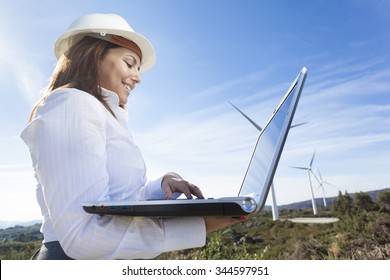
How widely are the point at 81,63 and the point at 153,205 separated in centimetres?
80

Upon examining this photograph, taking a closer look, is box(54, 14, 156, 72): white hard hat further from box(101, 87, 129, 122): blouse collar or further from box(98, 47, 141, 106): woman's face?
box(101, 87, 129, 122): blouse collar

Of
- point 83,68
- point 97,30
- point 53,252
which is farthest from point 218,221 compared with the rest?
point 97,30

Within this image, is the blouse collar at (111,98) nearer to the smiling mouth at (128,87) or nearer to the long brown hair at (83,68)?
the long brown hair at (83,68)

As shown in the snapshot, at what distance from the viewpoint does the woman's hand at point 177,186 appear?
1.39 metres

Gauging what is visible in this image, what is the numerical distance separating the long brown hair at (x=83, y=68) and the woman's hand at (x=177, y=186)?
0.38m

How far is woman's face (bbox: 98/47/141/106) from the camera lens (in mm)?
1594

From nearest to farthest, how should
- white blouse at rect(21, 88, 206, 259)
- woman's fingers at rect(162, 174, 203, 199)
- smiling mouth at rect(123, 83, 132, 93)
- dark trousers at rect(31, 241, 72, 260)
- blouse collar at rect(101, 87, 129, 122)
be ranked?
white blouse at rect(21, 88, 206, 259) → dark trousers at rect(31, 241, 72, 260) → woman's fingers at rect(162, 174, 203, 199) → blouse collar at rect(101, 87, 129, 122) → smiling mouth at rect(123, 83, 132, 93)

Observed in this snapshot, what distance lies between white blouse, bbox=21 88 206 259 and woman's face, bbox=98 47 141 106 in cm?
42

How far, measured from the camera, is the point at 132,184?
137 cm

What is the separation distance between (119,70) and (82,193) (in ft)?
2.39

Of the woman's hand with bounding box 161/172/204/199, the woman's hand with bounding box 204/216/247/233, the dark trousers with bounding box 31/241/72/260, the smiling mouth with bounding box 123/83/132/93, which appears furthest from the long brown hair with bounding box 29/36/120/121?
the woman's hand with bounding box 204/216/247/233

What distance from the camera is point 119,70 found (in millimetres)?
1621

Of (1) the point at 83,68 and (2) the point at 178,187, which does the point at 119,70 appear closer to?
(1) the point at 83,68

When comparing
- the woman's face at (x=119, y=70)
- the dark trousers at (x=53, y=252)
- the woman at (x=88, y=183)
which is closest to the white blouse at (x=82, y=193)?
the woman at (x=88, y=183)
